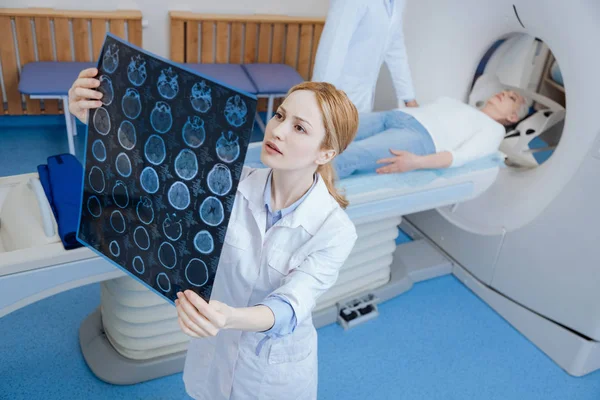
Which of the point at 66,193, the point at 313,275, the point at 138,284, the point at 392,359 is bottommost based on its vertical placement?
the point at 392,359

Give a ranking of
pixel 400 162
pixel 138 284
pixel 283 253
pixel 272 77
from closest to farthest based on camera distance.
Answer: pixel 283 253
pixel 138 284
pixel 400 162
pixel 272 77

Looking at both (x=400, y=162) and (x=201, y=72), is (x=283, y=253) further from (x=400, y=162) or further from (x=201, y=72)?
(x=201, y=72)

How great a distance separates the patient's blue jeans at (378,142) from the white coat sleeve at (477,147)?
0.13 m

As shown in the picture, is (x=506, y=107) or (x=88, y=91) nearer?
(x=88, y=91)

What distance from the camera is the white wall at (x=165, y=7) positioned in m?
3.26

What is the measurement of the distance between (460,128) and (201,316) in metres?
1.72

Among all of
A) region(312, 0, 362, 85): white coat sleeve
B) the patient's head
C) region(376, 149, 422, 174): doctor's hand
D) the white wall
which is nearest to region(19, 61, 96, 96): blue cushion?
the white wall

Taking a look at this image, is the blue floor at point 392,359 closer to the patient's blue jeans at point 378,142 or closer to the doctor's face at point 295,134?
the patient's blue jeans at point 378,142

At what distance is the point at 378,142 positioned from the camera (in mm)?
2096

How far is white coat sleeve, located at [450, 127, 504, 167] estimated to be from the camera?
213cm

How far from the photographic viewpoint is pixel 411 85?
8.23 feet

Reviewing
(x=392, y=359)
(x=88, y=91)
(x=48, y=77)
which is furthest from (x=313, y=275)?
(x=48, y=77)

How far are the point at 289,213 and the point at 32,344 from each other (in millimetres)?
1355

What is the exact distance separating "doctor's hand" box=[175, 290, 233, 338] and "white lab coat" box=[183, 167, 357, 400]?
15 cm
